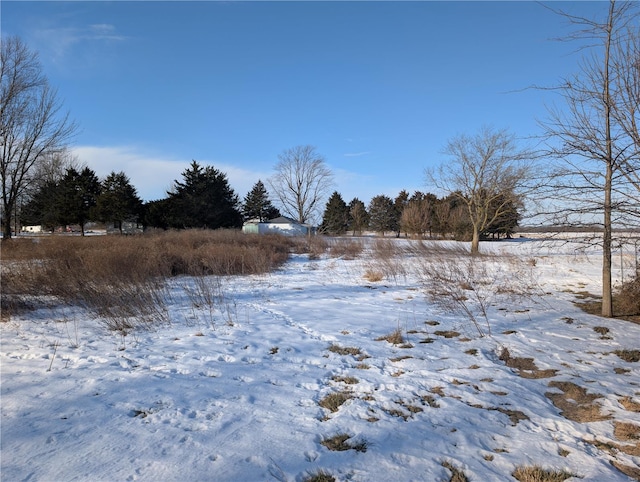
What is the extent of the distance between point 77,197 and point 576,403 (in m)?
44.5

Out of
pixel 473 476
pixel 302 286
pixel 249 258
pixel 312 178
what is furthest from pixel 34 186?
pixel 312 178

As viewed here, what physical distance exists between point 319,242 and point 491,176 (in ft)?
39.3

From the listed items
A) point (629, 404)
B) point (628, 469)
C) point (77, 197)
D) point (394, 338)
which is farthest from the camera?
point (77, 197)

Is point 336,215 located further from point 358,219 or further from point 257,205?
point 257,205

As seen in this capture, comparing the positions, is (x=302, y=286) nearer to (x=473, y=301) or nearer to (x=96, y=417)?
(x=473, y=301)

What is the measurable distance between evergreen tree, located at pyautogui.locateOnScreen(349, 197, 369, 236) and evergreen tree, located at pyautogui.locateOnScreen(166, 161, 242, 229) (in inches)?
942

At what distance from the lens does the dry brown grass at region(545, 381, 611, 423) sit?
3.30m

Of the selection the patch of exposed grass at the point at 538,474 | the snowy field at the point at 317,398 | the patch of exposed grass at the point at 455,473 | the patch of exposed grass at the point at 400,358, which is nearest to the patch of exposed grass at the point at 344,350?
the snowy field at the point at 317,398

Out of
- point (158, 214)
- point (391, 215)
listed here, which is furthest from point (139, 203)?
point (391, 215)

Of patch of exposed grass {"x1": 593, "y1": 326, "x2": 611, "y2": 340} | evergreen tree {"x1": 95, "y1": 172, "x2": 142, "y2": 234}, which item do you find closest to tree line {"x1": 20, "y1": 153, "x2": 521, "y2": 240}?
evergreen tree {"x1": 95, "y1": 172, "x2": 142, "y2": 234}

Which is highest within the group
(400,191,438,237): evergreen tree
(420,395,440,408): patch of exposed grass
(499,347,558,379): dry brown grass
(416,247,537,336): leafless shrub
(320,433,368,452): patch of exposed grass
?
(400,191,438,237): evergreen tree

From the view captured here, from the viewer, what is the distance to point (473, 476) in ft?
8.12

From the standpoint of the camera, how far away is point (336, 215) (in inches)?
2549

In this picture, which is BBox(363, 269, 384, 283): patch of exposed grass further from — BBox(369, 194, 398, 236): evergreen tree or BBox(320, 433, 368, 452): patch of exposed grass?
BBox(369, 194, 398, 236): evergreen tree
